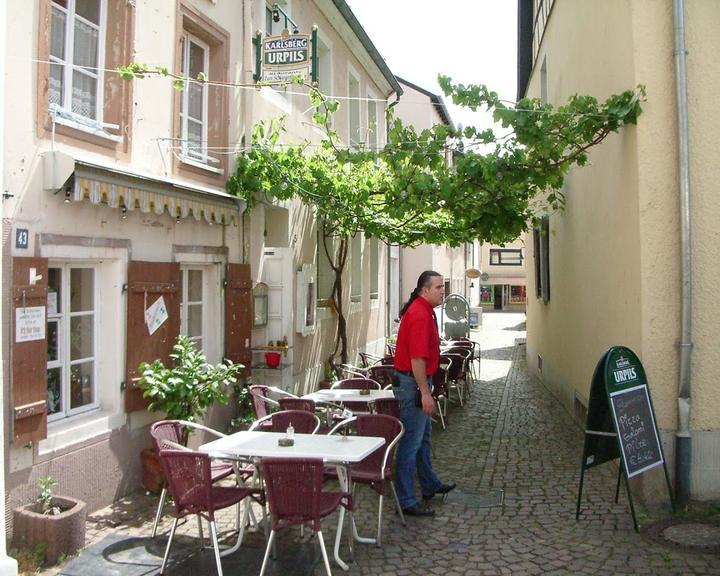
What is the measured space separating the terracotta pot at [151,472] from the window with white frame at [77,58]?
2937mm

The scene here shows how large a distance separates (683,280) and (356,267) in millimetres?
9472

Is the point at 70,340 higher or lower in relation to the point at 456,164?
lower

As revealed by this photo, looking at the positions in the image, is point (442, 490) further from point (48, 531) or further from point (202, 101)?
point (202, 101)

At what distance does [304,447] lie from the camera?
4.97m

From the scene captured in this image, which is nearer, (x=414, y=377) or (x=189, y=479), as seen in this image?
(x=189, y=479)

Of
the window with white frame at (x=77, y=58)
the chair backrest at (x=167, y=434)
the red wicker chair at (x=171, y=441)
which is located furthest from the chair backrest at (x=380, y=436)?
the window with white frame at (x=77, y=58)

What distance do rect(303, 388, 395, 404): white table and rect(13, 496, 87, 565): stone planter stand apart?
2.85m

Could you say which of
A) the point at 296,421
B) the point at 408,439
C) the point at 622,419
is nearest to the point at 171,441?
the point at 296,421

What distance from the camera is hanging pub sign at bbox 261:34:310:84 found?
7.60 metres

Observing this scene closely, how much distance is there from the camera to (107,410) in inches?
244

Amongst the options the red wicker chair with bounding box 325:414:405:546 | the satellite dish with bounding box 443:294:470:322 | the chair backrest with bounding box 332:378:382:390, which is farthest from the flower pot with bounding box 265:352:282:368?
the satellite dish with bounding box 443:294:470:322

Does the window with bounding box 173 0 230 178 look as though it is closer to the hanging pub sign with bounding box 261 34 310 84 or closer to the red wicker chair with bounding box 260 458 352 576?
the hanging pub sign with bounding box 261 34 310 84

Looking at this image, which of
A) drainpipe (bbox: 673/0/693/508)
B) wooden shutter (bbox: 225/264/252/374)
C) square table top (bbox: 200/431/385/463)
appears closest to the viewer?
square table top (bbox: 200/431/385/463)

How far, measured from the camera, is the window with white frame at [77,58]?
5652mm
